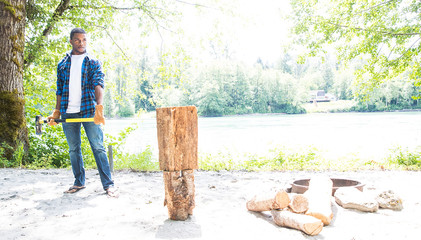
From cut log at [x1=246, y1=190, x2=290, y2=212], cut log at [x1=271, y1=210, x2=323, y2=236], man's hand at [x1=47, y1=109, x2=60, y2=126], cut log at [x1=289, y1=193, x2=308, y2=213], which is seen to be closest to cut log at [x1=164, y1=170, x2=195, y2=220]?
cut log at [x1=246, y1=190, x2=290, y2=212]

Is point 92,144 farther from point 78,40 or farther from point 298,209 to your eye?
point 298,209

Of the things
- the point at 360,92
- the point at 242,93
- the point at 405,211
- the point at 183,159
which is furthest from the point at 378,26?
the point at 242,93

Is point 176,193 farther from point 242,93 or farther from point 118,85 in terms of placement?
point 242,93

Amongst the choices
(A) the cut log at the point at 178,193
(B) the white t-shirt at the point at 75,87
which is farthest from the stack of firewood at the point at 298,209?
(B) the white t-shirt at the point at 75,87

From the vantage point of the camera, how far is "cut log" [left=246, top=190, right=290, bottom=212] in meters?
2.99

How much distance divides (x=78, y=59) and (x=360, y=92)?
7888 millimetres

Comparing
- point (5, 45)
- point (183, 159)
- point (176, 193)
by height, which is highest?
point (5, 45)

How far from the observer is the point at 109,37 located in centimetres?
913

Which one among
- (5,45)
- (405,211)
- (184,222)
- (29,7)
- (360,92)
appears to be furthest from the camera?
(360,92)

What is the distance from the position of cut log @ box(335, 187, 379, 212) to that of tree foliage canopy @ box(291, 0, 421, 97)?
17.1ft

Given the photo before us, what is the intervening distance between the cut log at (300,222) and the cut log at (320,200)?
7.8 inches

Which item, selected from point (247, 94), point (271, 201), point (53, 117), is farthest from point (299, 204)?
point (247, 94)

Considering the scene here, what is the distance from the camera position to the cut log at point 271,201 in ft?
9.82

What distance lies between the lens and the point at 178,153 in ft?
9.32
